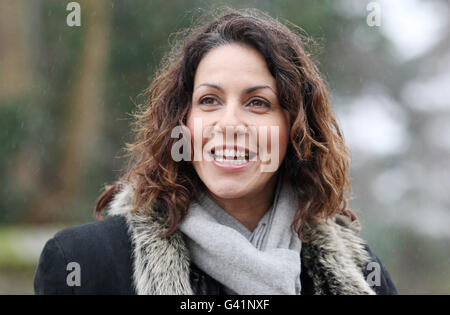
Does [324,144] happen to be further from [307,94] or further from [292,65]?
[292,65]

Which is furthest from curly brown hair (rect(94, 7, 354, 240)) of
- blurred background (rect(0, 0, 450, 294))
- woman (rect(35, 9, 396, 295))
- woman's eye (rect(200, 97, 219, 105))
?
blurred background (rect(0, 0, 450, 294))

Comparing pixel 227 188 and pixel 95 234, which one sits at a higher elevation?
pixel 227 188

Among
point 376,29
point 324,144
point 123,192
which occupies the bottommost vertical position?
point 123,192

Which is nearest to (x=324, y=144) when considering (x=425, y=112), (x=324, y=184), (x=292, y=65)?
(x=324, y=184)

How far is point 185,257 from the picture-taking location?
223 cm

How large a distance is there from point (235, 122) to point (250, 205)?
0.43m

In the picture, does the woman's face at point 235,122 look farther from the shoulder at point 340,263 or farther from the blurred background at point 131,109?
the blurred background at point 131,109

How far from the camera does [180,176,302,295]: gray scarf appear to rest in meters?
2.18

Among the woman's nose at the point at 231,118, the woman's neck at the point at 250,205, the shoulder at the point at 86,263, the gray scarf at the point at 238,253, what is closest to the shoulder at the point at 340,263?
the gray scarf at the point at 238,253

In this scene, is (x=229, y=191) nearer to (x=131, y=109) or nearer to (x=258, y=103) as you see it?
(x=258, y=103)

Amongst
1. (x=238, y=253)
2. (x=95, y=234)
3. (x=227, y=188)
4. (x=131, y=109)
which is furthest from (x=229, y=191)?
(x=131, y=109)

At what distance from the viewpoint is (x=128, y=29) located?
9.95 metres

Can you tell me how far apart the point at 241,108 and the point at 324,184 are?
0.57 meters

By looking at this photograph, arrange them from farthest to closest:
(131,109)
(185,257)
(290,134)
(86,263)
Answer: (131,109) → (290,134) → (185,257) → (86,263)
